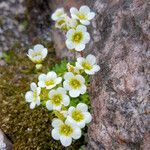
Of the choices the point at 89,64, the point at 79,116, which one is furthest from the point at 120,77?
the point at 79,116

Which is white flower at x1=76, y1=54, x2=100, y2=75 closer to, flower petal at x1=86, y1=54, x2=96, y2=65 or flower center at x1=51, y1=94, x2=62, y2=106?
flower petal at x1=86, y1=54, x2=96, y2=65

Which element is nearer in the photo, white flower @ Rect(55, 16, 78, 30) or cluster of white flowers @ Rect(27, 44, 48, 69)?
white flower @ Rect(55, 16, 78, 30)

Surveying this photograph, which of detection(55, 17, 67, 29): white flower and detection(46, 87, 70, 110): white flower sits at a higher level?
detection(55, 17, 67, 29): white flower

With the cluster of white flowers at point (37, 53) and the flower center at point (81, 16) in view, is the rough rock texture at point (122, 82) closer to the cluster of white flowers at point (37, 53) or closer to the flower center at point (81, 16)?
the flower center at point (81, 16)

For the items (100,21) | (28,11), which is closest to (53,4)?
(28,11)

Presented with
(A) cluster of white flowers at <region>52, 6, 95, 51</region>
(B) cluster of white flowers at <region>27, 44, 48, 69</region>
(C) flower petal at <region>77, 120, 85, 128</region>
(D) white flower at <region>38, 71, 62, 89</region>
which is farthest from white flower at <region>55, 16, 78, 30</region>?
(C) flower petal at <region>77, 120, 85, 128</region>

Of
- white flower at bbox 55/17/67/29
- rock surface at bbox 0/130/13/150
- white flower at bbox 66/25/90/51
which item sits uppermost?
white flower at bbox 55/17/67/29

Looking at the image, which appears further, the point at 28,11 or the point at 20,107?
the point at 28,11

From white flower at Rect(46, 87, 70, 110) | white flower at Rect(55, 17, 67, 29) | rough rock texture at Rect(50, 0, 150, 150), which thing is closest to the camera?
rough rock texture at Rect(50, 0, 150, 150)

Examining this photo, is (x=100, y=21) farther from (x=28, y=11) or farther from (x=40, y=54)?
(x=28, y=11)
